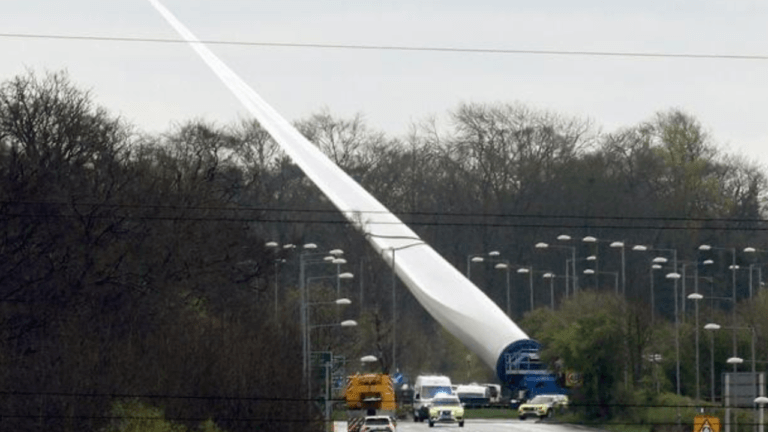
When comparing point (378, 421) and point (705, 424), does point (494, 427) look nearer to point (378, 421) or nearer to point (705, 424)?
point (378, 421)

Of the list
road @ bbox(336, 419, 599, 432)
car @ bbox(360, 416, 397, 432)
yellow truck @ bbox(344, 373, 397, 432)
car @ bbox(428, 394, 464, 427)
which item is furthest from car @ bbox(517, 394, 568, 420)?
car @ bbox(360, 416, 397, 432)

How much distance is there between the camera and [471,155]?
125500 mm

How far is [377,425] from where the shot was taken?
70938 mm

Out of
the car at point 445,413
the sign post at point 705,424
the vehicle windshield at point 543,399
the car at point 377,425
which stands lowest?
the sign post at point 705,424

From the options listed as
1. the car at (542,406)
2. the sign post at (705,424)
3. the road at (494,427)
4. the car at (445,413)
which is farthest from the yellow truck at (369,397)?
the sign post at (705,424)

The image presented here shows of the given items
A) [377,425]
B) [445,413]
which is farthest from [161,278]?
[445,413]

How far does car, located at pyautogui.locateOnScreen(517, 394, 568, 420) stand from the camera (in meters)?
84.8

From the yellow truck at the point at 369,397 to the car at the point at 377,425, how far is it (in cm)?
113

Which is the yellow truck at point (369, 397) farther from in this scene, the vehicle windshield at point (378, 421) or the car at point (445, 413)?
the car at point (445, 413)

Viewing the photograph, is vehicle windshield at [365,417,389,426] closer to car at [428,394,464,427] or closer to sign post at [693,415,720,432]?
car at [428,394,464,427]

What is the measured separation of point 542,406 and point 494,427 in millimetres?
8112

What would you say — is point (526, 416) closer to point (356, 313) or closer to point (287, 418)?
point (356, 313)

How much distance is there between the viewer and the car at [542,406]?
84812 millimetres

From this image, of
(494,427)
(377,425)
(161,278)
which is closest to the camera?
(161,278)
